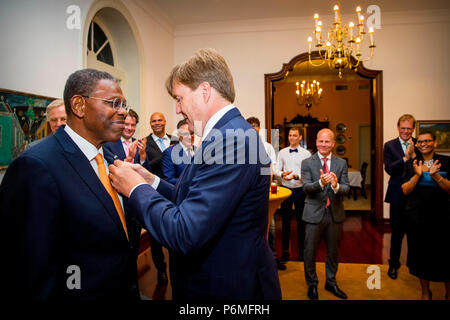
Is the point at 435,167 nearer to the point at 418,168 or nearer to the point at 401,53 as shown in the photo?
the point at 418,168

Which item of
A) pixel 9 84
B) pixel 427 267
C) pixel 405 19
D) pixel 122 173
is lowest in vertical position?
pixel 427 267

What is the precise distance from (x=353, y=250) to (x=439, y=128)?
3391 mm

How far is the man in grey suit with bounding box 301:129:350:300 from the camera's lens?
10.1 ft

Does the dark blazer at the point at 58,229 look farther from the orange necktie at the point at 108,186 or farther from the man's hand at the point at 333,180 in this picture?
the man's hand at the point at 333,180

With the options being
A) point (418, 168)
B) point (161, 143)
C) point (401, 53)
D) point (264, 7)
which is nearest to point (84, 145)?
point (161, 143)

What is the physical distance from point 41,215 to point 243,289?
78 cm

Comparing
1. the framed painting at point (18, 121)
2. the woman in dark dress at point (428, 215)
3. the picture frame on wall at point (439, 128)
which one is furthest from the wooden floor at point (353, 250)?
the picture frame on wall at point (439, 128)

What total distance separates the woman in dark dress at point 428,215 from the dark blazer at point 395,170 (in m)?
0.37

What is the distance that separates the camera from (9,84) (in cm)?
262

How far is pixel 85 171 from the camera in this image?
1167mm

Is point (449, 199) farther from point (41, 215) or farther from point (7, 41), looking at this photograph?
point (7, 41)

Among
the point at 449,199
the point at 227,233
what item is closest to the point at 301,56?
the point at 449,199

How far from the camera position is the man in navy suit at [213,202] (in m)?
0.97

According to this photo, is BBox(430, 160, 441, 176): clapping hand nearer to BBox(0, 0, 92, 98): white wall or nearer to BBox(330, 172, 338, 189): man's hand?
BBox(330, 172, 338, 189): man's hand
